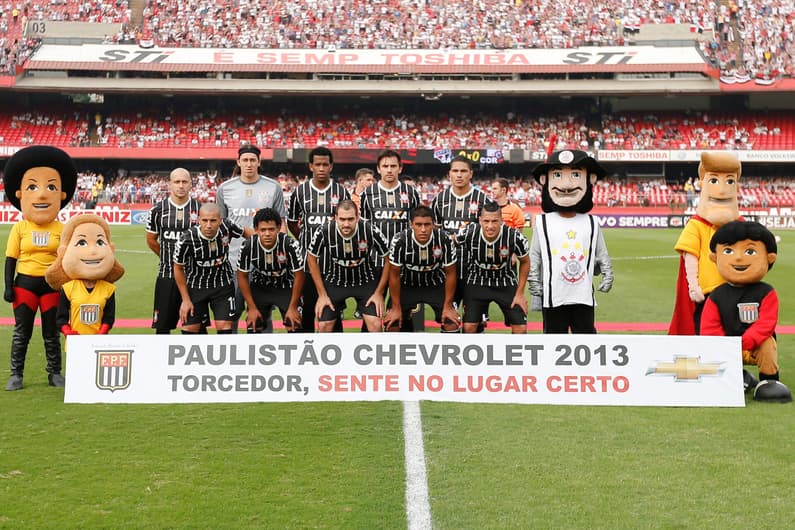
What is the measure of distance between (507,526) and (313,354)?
260cm

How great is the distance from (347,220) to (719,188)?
3150 mm

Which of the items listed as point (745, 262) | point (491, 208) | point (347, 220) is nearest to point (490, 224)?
point (491, 208)

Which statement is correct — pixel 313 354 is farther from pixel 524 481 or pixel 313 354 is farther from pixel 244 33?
pixel 244 33

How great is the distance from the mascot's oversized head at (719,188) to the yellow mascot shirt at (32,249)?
17.7ft

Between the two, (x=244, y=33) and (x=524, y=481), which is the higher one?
(x=244, y=33)

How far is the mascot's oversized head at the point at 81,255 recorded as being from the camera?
21.8 ft

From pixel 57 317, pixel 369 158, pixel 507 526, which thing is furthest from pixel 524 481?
pixel 369 158

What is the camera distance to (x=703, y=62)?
4175cm

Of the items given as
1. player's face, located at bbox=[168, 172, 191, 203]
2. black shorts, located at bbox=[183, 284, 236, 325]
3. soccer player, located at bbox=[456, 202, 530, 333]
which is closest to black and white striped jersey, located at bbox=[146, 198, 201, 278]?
player's face, located at bbox=[168, 172, 191, 203]

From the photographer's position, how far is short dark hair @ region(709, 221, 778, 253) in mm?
6516

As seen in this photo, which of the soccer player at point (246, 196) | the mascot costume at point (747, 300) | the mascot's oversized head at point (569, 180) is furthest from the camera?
the soccer player at point (246, 196)

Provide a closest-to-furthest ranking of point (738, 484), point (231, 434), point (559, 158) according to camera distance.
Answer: point (738, 484)
point (231, 434)
point (559, 158)

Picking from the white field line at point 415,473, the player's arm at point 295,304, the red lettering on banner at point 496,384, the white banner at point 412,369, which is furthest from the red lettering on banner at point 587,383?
the player's arm at point 295,304

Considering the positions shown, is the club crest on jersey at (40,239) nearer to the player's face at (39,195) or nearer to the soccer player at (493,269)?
the player's face at (39,195)
